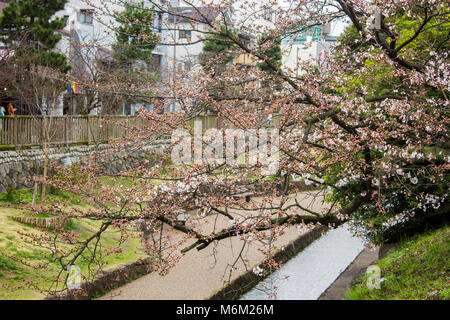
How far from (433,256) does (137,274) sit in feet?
17.1

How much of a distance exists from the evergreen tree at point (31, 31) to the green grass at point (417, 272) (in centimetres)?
1016

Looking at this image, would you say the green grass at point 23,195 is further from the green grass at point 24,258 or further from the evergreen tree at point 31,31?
the evergreen tree at point 31,31

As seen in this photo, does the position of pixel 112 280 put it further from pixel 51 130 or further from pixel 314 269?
pixel 51 130

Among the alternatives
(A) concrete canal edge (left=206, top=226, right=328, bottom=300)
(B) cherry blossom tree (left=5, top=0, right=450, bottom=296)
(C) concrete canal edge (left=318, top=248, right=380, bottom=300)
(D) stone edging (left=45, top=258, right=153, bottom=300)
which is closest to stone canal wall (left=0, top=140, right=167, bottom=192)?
(D) stone edging (left=45, top=258, right=153, bottom=300)

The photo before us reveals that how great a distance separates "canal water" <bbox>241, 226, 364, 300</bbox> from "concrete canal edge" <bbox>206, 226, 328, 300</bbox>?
106 mm

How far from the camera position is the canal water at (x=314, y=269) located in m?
9.57

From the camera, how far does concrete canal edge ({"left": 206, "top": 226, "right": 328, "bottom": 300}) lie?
8.47 meters

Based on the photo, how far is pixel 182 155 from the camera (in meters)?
5.95

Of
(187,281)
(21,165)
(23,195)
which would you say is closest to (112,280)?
(187,281)

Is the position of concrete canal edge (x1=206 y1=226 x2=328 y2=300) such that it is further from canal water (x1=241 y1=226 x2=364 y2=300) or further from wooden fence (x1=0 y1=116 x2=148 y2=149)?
wooden fence (x1=0 y1=116 x2=148 y2=149)

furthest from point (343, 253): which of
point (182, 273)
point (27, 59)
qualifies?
point (27, 59)

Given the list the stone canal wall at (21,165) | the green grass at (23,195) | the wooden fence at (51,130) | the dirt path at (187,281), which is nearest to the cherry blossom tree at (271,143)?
the dirt path at (187,281)

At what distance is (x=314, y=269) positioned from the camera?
440 inches
